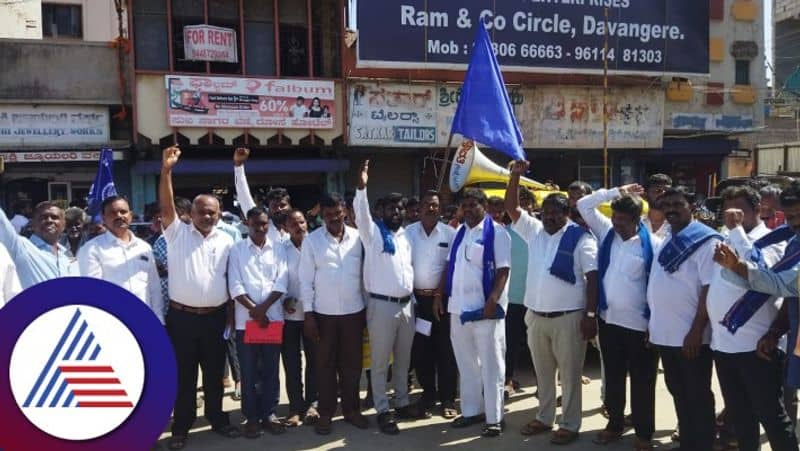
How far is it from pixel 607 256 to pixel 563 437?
1.31 metres

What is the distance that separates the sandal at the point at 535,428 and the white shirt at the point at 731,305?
1.48m

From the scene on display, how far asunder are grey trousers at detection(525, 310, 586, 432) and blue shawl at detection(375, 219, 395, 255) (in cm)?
112

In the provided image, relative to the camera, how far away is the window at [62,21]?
16562mm

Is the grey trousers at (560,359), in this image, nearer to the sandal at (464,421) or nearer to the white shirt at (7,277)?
the sandal at (464,421)

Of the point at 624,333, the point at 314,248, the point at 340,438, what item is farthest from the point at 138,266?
the point at 624,333

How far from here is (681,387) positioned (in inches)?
157

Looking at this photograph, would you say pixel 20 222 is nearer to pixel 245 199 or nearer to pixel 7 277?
pixel 245 199

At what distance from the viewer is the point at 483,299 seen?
4680 millimetres

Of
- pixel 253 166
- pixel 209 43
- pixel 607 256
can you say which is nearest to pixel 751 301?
pixel 607 256

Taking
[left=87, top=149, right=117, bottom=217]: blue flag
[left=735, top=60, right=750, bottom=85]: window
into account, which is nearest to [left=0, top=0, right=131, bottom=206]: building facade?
[left=87, top=149, right=117, bottom=217]: blue flag

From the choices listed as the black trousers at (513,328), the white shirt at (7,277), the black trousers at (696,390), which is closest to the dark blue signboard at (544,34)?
the black trousers at (513,328)

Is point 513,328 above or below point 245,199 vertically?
below

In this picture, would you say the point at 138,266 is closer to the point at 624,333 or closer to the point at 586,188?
the point at 624,333

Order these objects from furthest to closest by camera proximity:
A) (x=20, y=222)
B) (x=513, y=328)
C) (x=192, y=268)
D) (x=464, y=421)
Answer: (x=20, y=222) < (x=513, y=328) < (x=464, y=421) < (x=192, y=268)
